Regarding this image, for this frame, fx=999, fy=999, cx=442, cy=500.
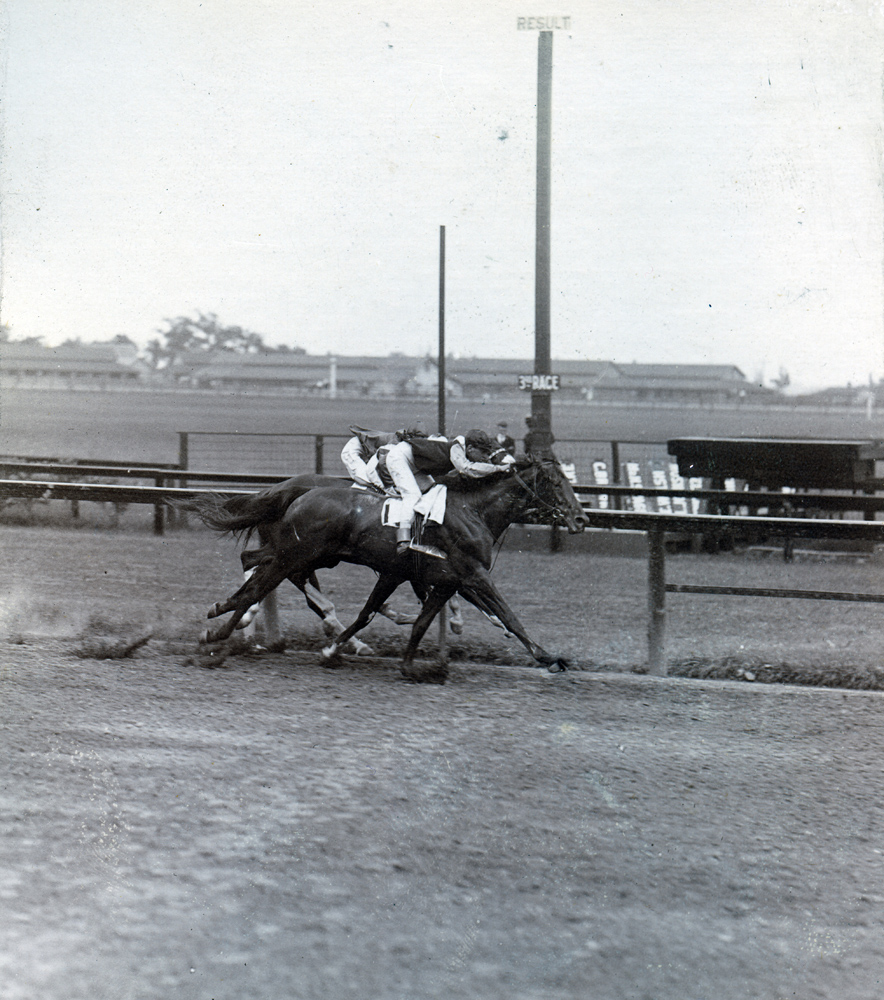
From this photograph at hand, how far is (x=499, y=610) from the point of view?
21.6 feet

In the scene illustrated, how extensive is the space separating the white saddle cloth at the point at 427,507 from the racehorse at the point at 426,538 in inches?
2.7

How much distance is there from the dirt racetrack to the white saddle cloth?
1123 mm

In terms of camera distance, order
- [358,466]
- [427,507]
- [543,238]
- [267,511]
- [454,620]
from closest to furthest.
Result: 1. [427,507]
2. [358,466]
3. [267,511]
4. [454,620]
5. [543,238]

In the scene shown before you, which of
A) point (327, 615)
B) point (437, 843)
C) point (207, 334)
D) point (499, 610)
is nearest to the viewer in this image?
point (437, 843)

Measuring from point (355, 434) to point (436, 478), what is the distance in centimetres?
80

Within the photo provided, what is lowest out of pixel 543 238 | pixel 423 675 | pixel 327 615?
pixel 423 675

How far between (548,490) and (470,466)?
578 millimetres

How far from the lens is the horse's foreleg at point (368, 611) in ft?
22.8

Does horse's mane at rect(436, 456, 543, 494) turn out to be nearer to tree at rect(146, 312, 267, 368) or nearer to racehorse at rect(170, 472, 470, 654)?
racehorse at rect(170, 472, 470, 654)

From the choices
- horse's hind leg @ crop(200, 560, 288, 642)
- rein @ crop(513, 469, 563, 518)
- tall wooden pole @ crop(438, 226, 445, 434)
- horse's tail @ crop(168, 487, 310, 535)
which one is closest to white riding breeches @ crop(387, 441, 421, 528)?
rein @ crop(513, 469, 563, 518)

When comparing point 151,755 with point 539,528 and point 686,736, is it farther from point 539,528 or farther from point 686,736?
point 539,528

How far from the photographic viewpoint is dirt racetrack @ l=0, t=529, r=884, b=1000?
3.05 m

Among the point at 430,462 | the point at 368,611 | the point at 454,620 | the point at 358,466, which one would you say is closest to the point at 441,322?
the point at 454,620

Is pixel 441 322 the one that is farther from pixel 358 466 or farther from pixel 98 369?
pixel 98 369
